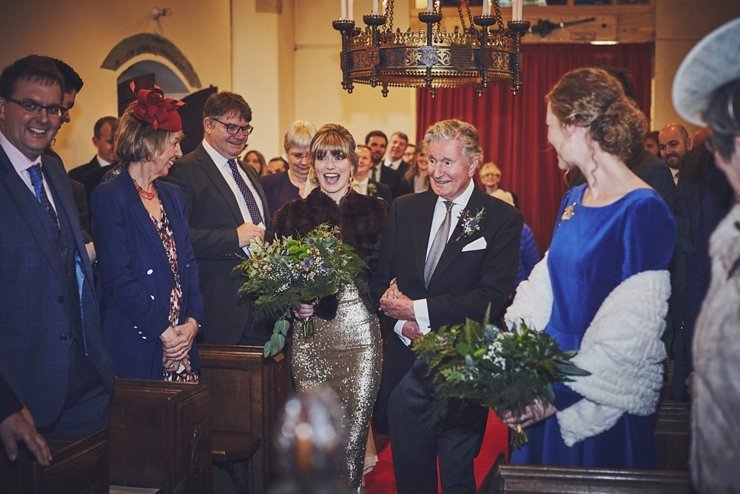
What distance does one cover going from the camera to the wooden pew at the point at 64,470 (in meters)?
2.53

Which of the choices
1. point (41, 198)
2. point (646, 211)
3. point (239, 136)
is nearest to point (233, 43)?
point (239, 136)

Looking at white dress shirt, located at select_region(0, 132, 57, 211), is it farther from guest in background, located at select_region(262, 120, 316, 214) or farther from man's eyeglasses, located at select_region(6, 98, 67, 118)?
guest in background, located at select_region(262, 120, 316, 214)

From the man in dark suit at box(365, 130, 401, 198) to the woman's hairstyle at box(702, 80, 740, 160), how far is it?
25.2ft

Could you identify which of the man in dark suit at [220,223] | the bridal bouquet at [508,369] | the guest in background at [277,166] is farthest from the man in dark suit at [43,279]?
the guest in background at [277,166]

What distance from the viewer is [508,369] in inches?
99.6

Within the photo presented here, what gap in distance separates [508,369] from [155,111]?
2121mm

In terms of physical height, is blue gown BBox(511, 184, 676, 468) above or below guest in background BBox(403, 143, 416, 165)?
below

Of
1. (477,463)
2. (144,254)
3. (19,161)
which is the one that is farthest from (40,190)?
(477,463)

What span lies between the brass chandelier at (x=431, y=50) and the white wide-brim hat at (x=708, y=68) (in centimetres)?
226

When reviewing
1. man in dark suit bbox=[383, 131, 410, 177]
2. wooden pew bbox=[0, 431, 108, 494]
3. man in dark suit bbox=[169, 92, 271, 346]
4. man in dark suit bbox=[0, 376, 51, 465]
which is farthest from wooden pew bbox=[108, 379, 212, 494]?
man in dark suit bbox=[383, 131, 410, 177]

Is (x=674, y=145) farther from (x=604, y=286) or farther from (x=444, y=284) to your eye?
(x=604, y=286)

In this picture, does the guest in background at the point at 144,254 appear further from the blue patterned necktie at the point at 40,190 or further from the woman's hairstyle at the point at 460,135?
the woman's hairstyle at the point at 460,135

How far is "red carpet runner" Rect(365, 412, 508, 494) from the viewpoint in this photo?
4903 millimetres

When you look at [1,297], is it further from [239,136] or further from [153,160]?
[239,136]
